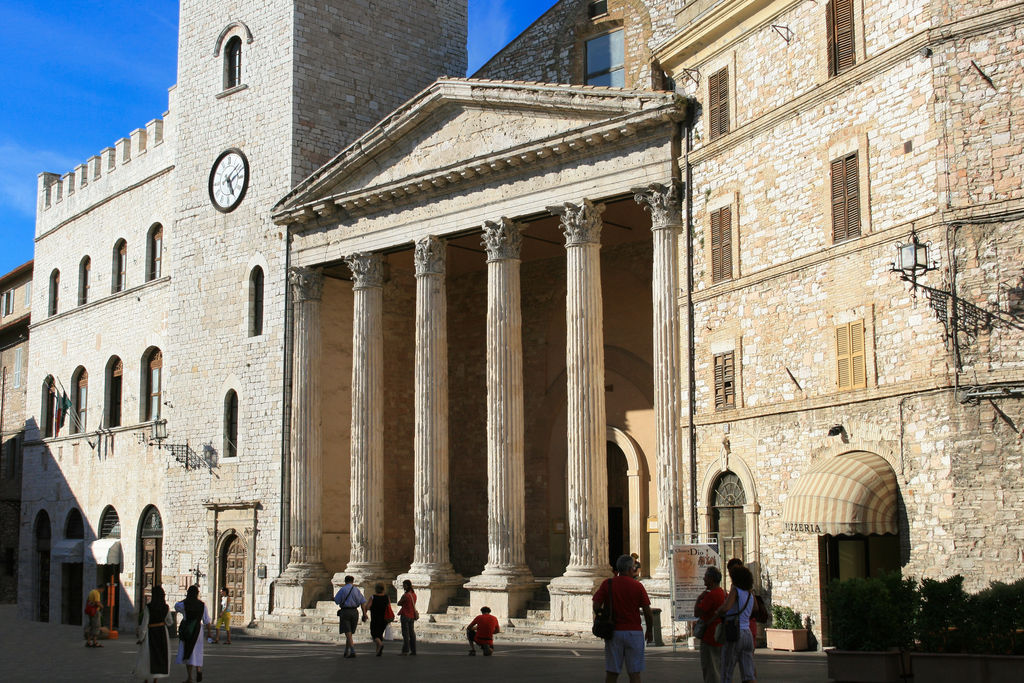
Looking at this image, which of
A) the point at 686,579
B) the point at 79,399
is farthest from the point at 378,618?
the point at 79,399

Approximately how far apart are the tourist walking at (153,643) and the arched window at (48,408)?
2825cm

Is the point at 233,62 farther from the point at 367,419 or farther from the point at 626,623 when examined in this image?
the point at 626,623

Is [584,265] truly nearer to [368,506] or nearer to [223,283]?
[368,506]

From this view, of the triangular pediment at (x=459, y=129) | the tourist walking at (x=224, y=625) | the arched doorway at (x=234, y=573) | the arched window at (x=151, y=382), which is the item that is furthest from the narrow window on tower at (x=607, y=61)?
the arched window at (x=151, y=382)

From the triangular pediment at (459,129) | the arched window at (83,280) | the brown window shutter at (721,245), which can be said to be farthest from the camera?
the arched window at (83,280)

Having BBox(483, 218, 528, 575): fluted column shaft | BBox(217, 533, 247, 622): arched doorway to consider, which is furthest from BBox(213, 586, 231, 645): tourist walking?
BBox(483, 218, 528, 575): fluted column shaft

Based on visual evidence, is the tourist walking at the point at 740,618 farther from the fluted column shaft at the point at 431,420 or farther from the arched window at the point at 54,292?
the arched window at the point at 54,292

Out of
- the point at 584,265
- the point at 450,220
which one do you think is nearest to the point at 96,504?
the point at 450,220

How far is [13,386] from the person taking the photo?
46.6 m

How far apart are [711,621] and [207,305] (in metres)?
23.9

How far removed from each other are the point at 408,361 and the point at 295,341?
3665mm

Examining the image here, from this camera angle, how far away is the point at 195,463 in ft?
107

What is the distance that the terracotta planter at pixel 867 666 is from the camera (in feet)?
44.8

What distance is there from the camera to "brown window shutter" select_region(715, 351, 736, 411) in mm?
22109
